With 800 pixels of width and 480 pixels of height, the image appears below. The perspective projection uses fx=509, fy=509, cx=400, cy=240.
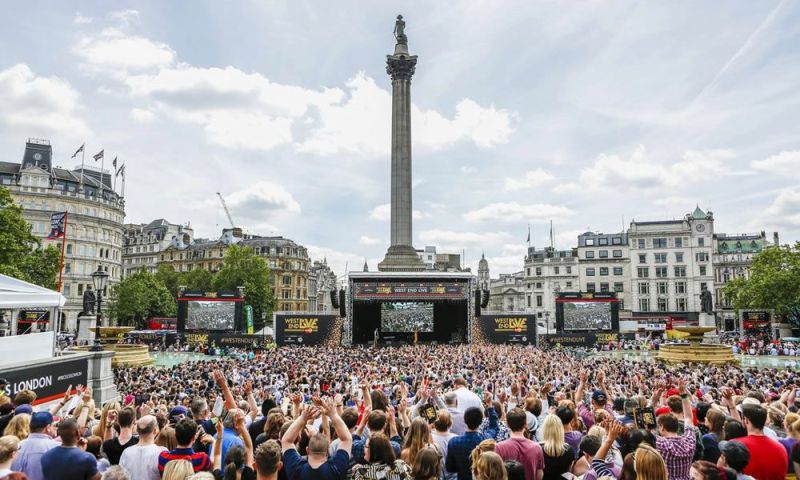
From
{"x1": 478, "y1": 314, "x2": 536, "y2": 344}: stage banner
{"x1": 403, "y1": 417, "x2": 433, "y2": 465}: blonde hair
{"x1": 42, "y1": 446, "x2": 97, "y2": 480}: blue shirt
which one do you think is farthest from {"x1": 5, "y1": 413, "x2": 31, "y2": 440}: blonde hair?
{"x1": 478, "y1": 314, "x2": 536, "y2": 344}: stage banner

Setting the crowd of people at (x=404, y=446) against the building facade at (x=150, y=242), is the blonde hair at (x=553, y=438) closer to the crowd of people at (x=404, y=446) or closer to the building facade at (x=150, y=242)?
the crowd of people at (x=404, y=446)

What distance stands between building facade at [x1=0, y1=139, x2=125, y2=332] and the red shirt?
79.3m

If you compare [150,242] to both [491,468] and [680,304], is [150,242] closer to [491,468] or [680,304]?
[680,304]

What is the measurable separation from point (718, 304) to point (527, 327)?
46.8 meters

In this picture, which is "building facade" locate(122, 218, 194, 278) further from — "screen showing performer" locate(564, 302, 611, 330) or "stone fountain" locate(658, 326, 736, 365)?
"stone fountain" locate(658, 326, 736, 365)

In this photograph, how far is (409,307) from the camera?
52.1 metres

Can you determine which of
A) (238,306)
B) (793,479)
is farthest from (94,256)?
(793,479)

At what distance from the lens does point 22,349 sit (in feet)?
58.3

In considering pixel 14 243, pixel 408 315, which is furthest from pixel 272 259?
pixel 14 243

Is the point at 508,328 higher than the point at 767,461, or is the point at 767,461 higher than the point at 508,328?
the point at 767,461

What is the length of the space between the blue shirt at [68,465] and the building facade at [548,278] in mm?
86937

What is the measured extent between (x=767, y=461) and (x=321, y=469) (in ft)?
16.0

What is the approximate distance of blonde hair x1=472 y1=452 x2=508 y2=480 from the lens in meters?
4.29

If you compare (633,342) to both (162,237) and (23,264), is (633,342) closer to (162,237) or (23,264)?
(23,264)
